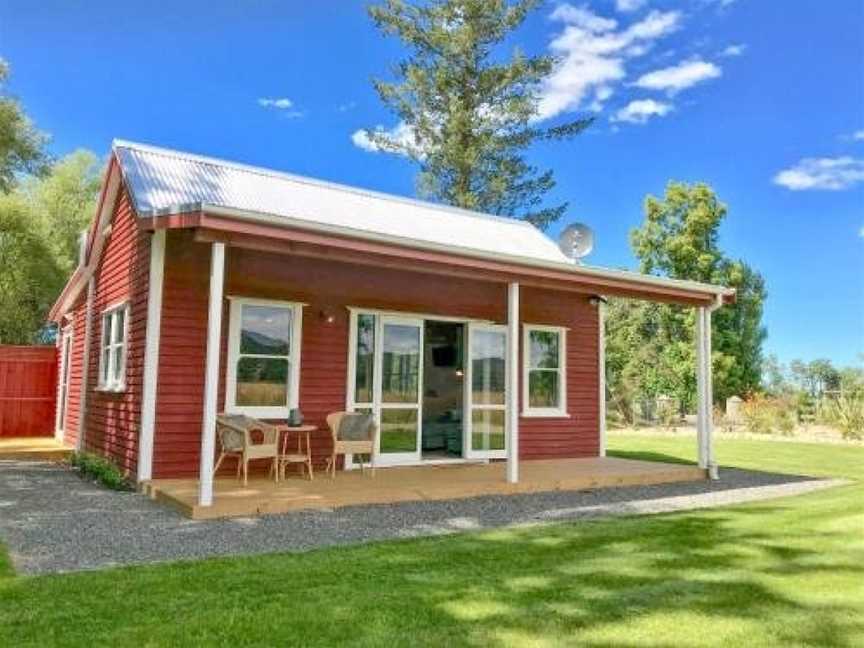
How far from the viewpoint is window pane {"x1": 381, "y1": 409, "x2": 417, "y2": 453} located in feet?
29.5

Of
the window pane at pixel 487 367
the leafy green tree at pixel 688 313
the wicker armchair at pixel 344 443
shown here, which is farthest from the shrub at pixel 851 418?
the wicker armchair at pixel 344 443

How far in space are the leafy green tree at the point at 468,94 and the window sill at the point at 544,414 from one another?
1122 cm

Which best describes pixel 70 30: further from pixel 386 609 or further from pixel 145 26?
pixel 386 609

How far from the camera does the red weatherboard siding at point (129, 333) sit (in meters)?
7.71

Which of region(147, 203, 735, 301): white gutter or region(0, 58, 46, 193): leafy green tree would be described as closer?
region(147, 203, 735, 301): white gutter

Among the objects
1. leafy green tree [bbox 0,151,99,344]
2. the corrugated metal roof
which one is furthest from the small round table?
leafy green tree [bbox 0,151,99,344]

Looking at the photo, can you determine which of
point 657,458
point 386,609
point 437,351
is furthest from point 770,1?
point 386,609

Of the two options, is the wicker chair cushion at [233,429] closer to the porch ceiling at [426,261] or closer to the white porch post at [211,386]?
the white porch post at [211,386]

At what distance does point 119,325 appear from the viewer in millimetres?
9086

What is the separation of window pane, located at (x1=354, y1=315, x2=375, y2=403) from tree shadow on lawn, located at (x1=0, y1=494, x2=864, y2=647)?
153 inches

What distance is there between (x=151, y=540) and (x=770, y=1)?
→ 18218 mm

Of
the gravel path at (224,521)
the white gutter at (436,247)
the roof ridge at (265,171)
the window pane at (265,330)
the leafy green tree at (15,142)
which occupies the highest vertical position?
the leafy green tree at (15,142)

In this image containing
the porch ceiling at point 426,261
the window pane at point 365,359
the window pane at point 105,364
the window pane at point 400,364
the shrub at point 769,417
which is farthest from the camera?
the shrub at point 769,417

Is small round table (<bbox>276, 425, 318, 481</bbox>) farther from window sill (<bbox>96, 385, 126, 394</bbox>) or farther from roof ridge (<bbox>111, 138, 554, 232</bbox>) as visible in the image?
roof ridge (<bbox>111, 138, 554, 232</bbox>)
